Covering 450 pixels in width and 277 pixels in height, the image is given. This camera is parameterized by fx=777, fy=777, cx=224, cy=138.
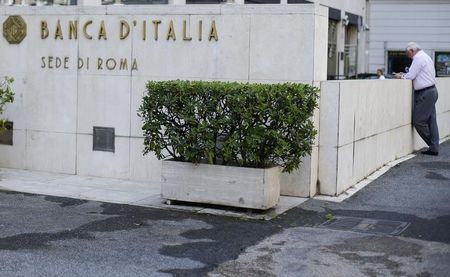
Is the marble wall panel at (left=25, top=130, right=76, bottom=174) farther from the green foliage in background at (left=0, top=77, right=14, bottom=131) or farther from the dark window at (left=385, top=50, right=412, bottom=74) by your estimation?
the dark window at (left=385, top=50, right=412, bottom=74)

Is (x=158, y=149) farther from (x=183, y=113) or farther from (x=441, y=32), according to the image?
(x=441, y=32)

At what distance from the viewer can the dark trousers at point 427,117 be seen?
13664 millimetres

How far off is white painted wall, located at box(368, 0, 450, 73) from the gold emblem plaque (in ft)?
82.3

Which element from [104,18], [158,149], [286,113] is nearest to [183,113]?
[158,149]

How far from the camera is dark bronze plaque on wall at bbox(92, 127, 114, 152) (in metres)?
11.4

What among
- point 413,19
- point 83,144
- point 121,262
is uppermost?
point 413,19

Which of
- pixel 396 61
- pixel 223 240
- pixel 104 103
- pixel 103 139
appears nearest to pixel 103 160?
pixel 103 139

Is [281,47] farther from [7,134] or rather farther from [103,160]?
[7,134]

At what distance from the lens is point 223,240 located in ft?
26.0

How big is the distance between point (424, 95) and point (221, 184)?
5.87 m

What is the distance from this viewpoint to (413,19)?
34938 mm

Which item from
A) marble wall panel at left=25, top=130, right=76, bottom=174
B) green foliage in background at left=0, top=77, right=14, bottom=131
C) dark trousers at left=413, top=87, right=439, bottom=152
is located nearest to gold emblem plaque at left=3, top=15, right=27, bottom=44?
green foliage in background at left=0, top=77, right=14, bottom=131

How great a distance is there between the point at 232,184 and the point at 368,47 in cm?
2780

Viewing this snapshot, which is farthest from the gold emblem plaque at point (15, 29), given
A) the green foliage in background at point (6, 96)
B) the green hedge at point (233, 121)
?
the green hedge at point (233, 121)
